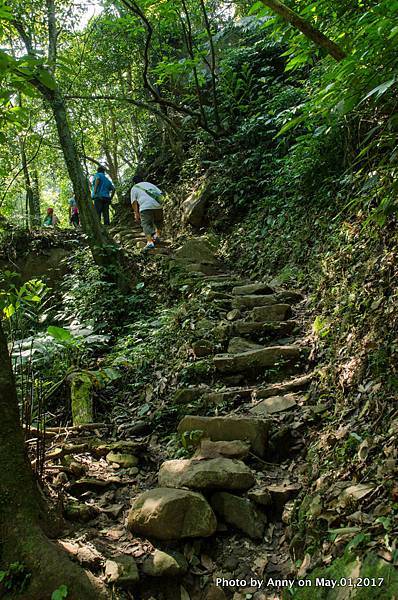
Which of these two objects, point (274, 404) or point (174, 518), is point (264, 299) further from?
point (174, 518)

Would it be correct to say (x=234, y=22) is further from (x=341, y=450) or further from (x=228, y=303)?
(x=341, y=450)

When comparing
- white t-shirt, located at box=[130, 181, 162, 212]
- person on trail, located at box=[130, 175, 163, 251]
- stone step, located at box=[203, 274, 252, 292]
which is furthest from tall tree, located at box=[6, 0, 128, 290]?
stone step, located at box=[203, 274, 252, 292]

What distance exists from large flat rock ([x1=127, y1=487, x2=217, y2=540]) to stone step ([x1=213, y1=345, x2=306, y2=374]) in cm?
193

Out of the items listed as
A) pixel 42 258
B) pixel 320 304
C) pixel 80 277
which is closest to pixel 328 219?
pixel 320 304

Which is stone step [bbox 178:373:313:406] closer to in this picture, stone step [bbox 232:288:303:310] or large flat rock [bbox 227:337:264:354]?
large flat rock [bbox 227:337:264:354]

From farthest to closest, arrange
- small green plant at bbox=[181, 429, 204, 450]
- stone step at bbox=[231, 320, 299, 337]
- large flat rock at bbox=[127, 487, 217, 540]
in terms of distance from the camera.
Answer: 1. stone step at bbox=[231, 320, 299, 337]
2. small green plant at bbox=[181, 429, 204, 450]
3. large flat rock at bbox=[127, 487, 217, 540]

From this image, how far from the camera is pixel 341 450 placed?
2.78 m

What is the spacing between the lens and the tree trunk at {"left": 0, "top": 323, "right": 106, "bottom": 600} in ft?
7.18

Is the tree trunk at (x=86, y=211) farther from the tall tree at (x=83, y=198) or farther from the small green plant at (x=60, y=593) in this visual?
the small green plant at (x=60, y=593)

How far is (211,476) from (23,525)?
124cm

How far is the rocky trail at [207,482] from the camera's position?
2551 mm

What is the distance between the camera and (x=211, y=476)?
300cm

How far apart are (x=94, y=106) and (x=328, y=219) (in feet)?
37.6

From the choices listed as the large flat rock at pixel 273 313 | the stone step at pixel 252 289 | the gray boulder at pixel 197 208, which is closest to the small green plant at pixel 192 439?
the large flat rock at pixel 273 313
